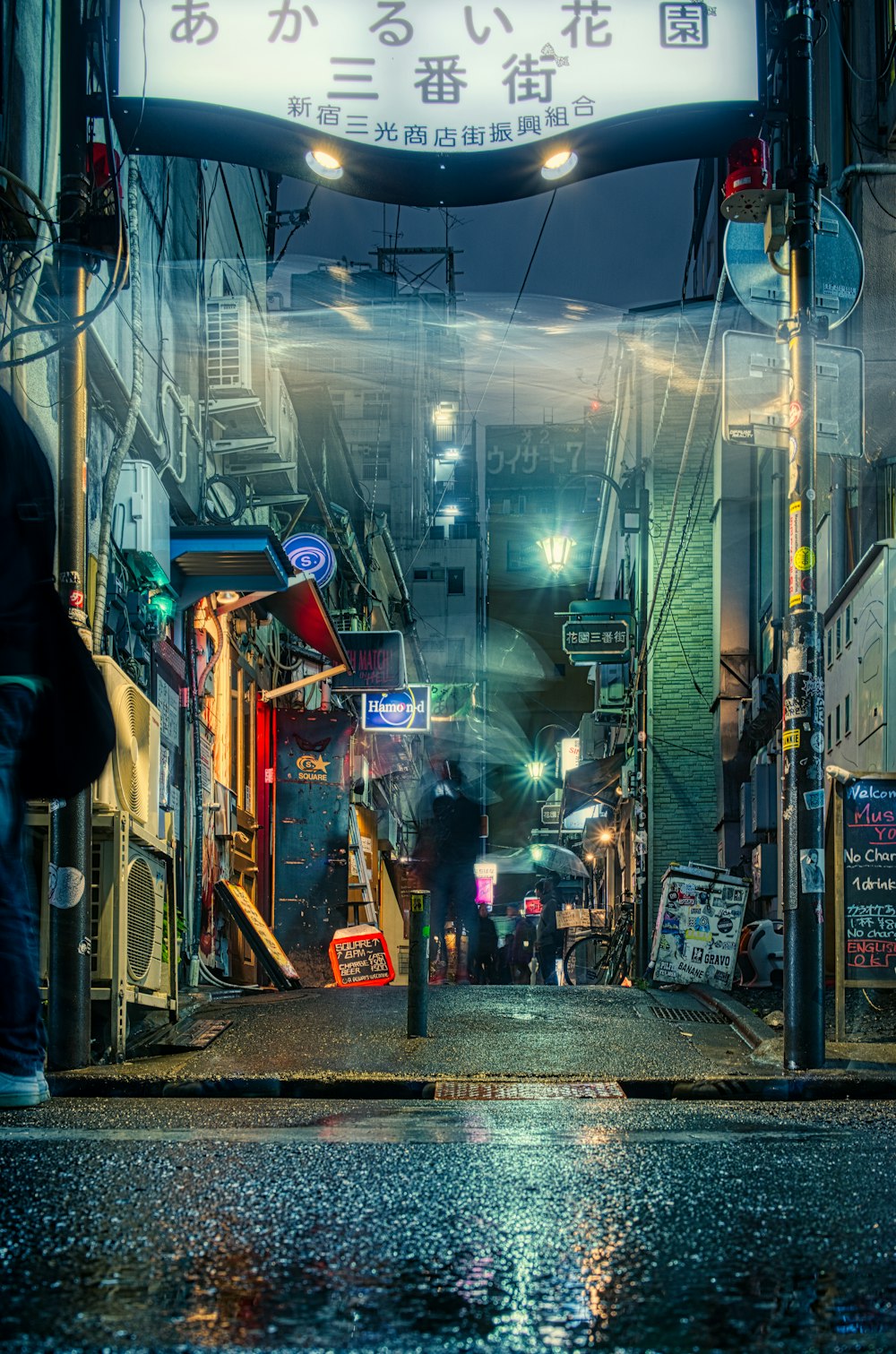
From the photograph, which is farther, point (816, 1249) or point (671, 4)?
point (671, 4)

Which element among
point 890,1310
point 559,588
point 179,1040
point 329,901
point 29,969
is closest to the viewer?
point 890,1310

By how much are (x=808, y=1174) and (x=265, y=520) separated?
724 inches

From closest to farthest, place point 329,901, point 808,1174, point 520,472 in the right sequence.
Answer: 1. point 808,1174
2. point 329,901
3. point 520,472

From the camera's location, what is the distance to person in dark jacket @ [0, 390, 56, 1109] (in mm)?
3504

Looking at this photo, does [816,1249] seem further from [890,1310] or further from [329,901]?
[329,901]

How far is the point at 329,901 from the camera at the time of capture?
796 inches

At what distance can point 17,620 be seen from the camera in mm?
3520

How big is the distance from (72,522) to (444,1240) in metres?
5.91

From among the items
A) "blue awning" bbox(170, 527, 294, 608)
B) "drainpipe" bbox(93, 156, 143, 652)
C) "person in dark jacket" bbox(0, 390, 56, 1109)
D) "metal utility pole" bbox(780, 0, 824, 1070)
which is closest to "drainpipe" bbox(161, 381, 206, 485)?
"blue awning" bbox(170, 527, 294, 608)

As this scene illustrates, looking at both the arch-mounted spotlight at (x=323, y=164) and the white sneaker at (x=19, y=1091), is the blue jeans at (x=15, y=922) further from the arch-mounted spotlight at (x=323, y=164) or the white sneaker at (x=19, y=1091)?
the arch-mounted spotlight at (x=323, y=164)

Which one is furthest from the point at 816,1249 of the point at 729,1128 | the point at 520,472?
the point at 520,472

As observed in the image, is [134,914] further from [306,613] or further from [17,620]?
[306,613]

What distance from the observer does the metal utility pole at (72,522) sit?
7.51 metres

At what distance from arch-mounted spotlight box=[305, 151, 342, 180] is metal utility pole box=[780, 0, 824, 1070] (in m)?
2.85
